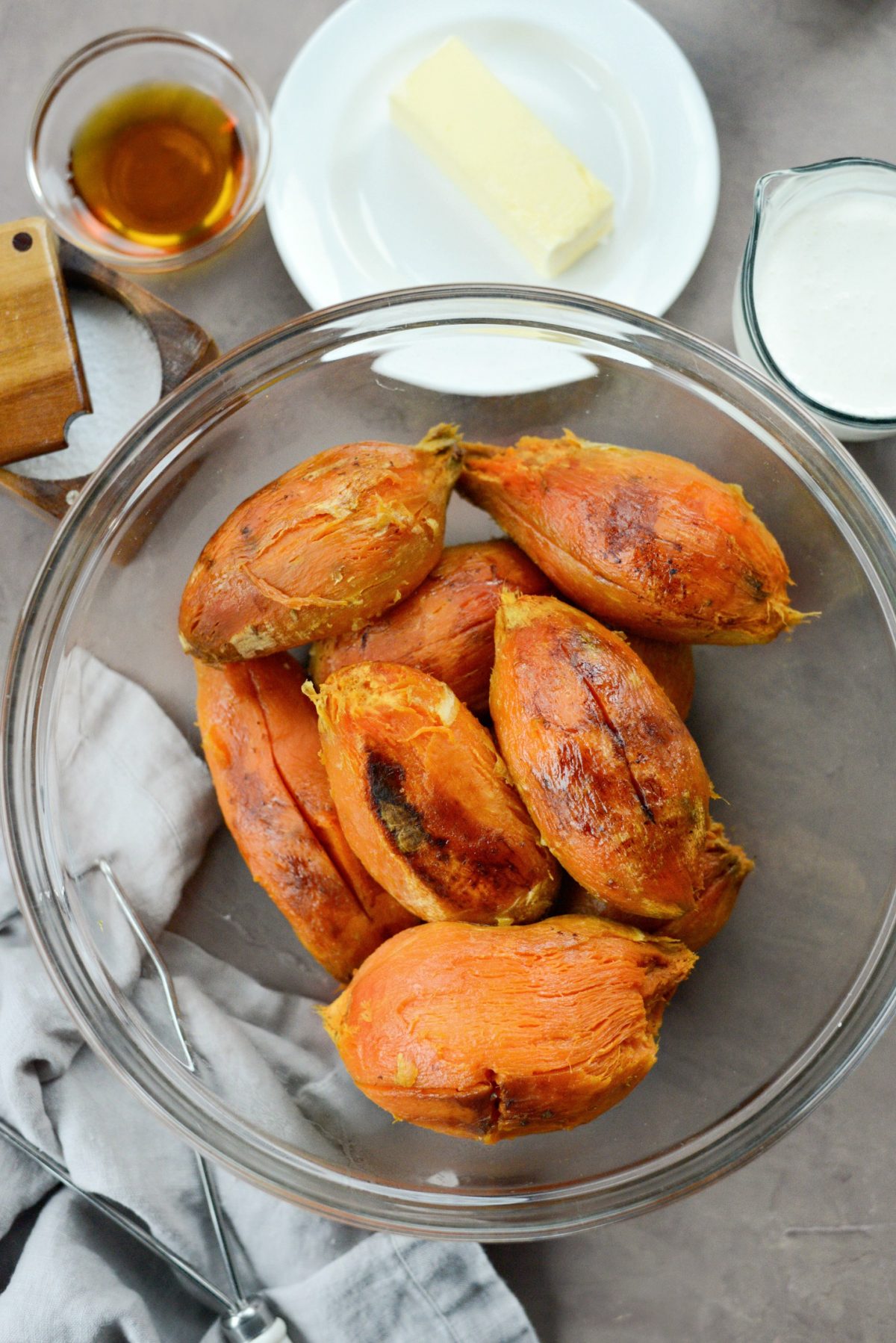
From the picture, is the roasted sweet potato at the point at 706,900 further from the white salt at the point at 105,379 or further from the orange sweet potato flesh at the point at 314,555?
the white salt at the point at 105,379

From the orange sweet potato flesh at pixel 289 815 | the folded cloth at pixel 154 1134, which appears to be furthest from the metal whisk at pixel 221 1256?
the orange sweet potato flesh at pixel 289 815

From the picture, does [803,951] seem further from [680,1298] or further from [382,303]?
[382,303]

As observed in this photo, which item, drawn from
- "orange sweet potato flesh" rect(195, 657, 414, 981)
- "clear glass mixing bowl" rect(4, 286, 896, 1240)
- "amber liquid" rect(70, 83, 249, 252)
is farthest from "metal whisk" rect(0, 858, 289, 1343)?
"amber liquid" rect(70, 83, 249, 252)

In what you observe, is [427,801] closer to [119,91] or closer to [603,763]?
[603,763]

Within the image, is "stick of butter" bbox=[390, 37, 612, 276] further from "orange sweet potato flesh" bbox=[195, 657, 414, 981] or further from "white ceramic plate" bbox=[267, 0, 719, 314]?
"orange sweet potato flesh" bbox=[195, 657, 414, 981]

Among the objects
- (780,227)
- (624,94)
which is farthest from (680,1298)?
(624,94)
